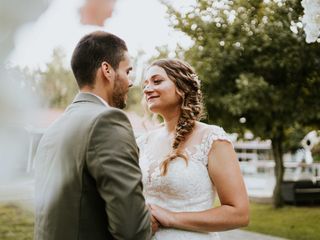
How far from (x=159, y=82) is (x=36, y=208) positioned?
803 mm

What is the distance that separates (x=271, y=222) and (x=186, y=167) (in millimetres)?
8884

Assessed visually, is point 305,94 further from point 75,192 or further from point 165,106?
point 75,192

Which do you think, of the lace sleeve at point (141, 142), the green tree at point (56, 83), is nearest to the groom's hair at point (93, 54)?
the lace sleeve at point (141, 142)

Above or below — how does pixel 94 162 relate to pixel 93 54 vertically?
below

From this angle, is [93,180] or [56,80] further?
[56,80]

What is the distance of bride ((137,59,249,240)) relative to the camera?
1.91 meters

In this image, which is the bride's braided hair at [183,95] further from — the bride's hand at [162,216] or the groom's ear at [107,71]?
the groom's ear at [107,71]

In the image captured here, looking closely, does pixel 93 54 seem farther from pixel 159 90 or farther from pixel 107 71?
pixel 159 90

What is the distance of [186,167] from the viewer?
2.02 metres

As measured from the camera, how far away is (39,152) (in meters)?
1.61

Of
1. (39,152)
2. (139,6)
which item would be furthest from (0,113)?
(39,152)

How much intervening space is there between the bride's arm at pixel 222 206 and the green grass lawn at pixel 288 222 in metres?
6.93

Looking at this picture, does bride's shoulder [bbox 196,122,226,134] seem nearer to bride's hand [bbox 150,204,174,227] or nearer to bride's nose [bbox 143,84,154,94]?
bride's nose [bbox 143,84,154,94]

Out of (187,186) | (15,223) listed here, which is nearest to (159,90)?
(187,186)
